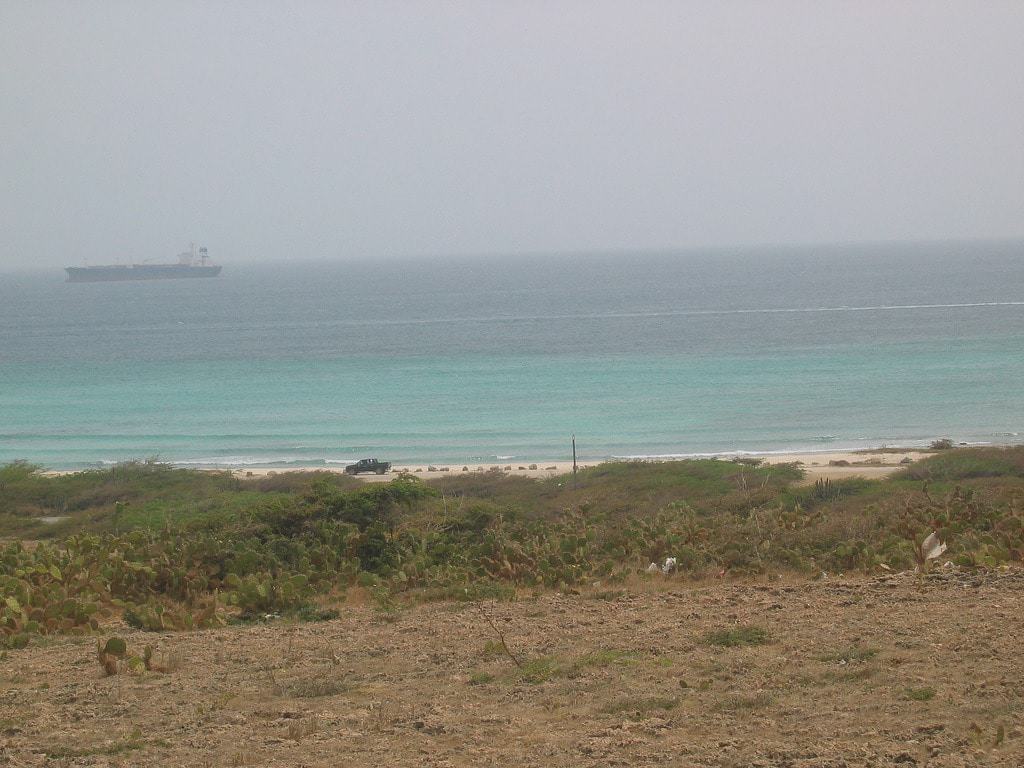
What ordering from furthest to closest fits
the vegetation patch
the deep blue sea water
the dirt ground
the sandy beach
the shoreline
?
1. the deep blue sea water
2. the shoreline
3. the sandy beach
4. the vegetation patch
5. the dirt ground

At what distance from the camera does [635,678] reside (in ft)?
25.1

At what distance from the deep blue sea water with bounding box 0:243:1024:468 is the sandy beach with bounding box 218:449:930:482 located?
2131 millimetres

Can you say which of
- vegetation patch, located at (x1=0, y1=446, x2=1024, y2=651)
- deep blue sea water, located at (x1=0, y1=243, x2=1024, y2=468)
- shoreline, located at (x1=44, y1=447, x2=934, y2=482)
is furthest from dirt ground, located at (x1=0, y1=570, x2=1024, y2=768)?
deep blue sea water, located at (x1=0, y1=243, x2=1024, y2=468)

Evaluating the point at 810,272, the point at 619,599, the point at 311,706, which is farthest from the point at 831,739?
the point at 810,272

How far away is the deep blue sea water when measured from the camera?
4144cm

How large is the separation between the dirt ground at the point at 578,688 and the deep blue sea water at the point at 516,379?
28.3m

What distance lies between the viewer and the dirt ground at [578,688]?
630 cm

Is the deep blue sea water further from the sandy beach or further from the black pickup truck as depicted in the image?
the black pickup truck

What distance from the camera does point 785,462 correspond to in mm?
32688

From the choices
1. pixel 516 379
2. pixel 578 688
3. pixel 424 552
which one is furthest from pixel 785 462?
pixel 578 688

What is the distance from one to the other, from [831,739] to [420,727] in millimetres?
2539

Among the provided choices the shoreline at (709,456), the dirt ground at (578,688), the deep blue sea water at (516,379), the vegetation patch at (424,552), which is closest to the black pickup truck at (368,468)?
the shoreline at (709,456)

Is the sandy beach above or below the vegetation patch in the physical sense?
below

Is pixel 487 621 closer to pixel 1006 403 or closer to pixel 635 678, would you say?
pixel 635 678
